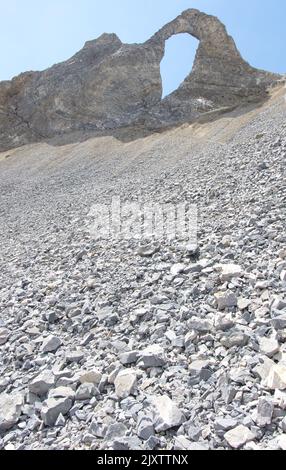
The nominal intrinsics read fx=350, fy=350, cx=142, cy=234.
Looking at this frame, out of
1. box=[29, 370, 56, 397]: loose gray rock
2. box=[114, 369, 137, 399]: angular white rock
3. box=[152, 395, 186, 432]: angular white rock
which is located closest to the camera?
box=[152, 395, 186, 432]: angular white rock

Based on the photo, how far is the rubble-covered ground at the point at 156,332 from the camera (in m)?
3.36

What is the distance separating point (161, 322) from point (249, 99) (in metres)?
30.1

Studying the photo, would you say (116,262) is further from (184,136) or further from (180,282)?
(184,136)

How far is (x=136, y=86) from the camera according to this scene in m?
38.3

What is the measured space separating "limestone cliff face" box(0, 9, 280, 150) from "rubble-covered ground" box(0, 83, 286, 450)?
26512 millimetres

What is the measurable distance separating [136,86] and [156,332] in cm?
3783

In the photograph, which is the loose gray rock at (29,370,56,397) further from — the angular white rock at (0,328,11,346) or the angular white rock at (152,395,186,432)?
the angular white rock at (0,328,11,346)

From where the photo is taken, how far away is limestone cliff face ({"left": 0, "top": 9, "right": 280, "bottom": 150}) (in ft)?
117

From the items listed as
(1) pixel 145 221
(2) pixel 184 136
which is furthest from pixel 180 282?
(2) pixel 184 136

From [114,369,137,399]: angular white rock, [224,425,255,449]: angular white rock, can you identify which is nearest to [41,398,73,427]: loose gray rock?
[114,369,137,399]: angular white rock

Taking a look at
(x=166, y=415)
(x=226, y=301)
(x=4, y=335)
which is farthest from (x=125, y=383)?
(x=4, y=335)

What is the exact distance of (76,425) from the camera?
3598mm

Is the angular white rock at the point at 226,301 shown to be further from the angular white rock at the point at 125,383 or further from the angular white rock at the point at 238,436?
the angular white rock at the point at 238,436

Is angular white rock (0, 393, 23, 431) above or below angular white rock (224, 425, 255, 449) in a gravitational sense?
below
